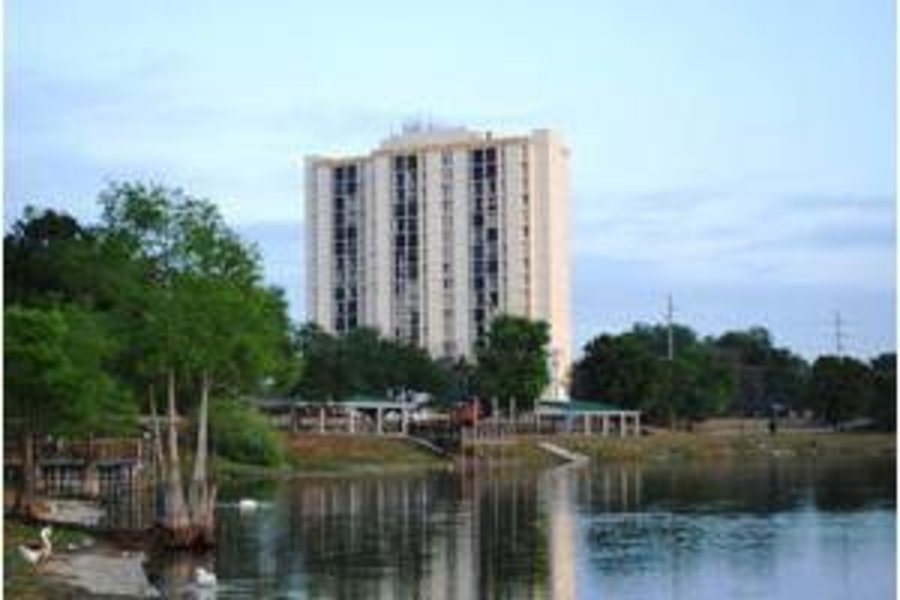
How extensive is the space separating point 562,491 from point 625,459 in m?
42.6

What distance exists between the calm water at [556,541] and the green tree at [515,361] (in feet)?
139

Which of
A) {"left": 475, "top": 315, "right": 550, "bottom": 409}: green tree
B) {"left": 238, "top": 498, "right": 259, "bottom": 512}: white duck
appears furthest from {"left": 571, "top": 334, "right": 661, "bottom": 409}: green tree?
{"left": 238, "top": 498, "right": 259, "bottom": 512}: white duck

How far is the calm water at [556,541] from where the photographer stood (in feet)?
131

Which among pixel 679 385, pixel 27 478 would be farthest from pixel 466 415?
pixel 27 478

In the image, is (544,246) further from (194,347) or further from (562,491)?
(194,347)

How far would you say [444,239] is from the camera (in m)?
183

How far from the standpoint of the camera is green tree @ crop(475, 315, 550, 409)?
435 ft

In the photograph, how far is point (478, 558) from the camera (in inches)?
1828

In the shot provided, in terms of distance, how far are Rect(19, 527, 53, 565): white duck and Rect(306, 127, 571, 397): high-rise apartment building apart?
13761 cm

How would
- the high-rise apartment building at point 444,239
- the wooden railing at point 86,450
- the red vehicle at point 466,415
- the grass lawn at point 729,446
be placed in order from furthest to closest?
the high-rise apartment building at point 444,239 → the grass lawn at point 729,446 → the red vehicle at point 466,415 → the wooden railing at point 86,450

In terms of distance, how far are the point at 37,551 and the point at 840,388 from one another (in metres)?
126

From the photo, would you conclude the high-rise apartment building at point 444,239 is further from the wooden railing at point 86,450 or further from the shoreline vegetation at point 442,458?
the wooden railing at point 86,450

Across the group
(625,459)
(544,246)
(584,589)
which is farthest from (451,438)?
(584,589)

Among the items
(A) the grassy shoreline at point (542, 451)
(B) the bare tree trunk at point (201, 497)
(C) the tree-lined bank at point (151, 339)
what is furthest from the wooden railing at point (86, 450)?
(B) the bare tree trunk at point (201, 497)
